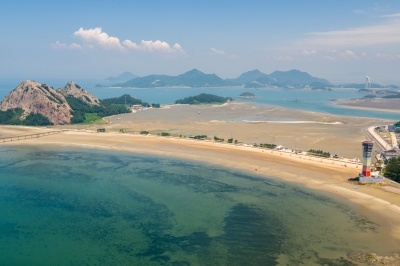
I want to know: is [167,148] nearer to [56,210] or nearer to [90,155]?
[90,155]

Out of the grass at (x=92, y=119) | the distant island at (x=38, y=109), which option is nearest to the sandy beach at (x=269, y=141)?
the grass at (x=92, y=119)

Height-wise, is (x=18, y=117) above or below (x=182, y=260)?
above

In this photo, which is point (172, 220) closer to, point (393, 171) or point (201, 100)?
point (393, 171)

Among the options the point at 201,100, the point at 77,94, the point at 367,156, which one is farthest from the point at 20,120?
the point at 201,100

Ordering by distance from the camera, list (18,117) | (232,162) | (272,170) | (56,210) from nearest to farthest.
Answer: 1. (56,210)
2. (272,170)
3. (232,162)
4. (18,117)

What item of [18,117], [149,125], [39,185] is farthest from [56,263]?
[18,117]
